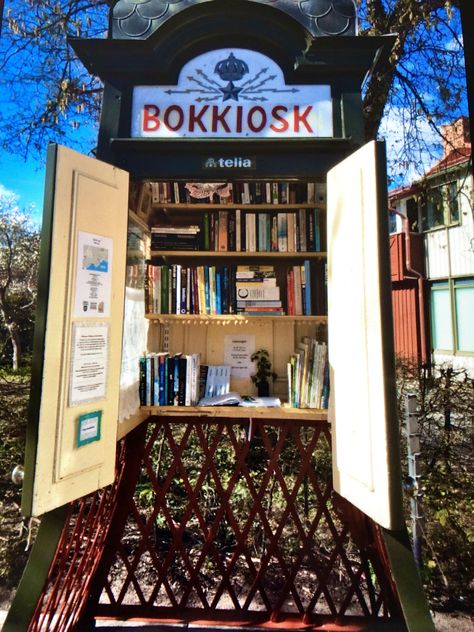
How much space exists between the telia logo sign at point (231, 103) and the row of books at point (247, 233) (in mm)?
700

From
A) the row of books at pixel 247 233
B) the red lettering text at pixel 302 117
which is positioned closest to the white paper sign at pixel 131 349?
the row of books at pixel 247 233

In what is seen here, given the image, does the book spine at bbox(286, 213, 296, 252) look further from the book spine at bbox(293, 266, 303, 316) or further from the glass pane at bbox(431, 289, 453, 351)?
the glass pane at bbox(431, 289, 453, 351)

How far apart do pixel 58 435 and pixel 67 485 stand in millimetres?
235

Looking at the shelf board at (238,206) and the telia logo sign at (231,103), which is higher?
the telia logo sign at (231,103)

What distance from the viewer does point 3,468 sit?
3123 millimetres

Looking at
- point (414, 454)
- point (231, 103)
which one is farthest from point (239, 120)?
point (414, 454)

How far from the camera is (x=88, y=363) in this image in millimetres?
1708

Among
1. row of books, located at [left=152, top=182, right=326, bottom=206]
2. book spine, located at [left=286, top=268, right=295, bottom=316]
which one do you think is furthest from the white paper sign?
book spine, located at [left=286, top=268, right=295, bottom=316]

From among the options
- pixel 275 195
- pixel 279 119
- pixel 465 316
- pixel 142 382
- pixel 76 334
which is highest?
pixel 279 119

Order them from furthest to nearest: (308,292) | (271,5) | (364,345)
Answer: (308,292)
(271,5)
(364,345)

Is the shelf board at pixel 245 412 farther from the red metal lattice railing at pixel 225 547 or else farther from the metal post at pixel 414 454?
the metal post at pixel 414 454

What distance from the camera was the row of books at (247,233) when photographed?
8.29 feet

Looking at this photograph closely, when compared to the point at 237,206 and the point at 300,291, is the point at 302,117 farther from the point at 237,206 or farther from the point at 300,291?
the point at 300,291

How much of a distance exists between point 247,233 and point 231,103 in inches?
33.0
